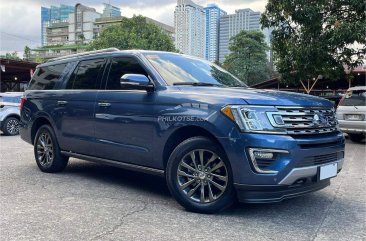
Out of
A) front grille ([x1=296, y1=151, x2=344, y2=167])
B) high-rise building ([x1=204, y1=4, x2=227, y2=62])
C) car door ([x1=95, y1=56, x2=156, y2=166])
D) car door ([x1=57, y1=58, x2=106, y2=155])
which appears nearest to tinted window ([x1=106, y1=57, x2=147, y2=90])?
car door ([x1=95, y1=56, x2=156, y2=166])

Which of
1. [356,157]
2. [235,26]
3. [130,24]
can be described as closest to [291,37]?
[356,157]

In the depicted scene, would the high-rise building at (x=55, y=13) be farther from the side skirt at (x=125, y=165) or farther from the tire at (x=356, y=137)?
the side skirt at (x=125, y=165)

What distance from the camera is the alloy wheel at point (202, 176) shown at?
423 cm

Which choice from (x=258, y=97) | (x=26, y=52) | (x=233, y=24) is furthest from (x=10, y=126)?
(x=26, y=52)

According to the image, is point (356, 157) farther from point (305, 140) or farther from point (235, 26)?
point (235, 26)

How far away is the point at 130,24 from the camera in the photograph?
176 feet

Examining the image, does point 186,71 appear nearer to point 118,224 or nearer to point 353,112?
point 118,224

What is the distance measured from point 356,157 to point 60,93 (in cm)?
657

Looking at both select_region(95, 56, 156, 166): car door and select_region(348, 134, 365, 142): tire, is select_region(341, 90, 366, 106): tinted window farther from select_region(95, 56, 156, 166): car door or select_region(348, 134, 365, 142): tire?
select_region(95, 56, 156, 166): car door

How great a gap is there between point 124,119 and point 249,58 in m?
52.3

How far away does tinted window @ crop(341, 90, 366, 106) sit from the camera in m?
11.6

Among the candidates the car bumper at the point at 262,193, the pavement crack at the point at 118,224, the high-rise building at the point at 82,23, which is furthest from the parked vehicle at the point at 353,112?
the high-rise building at the point at 82,23

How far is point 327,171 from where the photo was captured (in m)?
4.29

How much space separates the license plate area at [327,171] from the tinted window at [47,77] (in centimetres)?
426
